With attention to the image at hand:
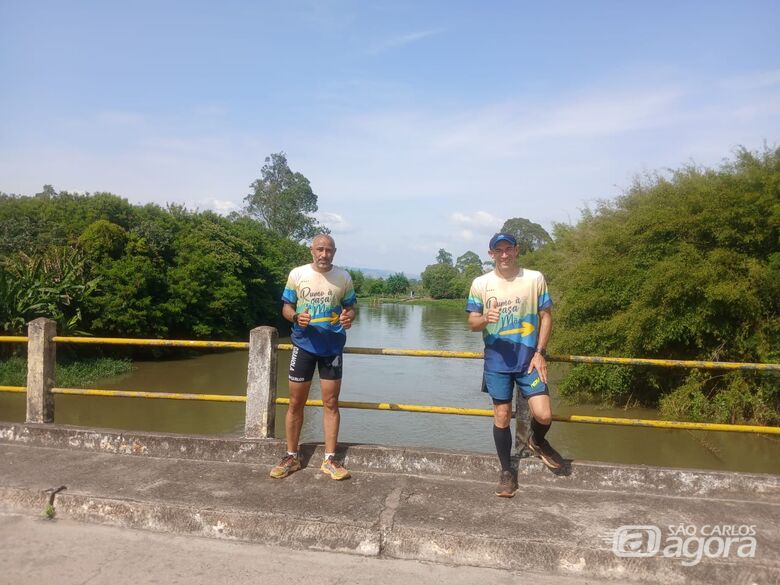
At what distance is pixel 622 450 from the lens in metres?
12.8

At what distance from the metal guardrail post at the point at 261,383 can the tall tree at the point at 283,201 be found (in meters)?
54.5

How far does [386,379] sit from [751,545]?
16174mm

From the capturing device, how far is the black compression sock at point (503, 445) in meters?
3.88

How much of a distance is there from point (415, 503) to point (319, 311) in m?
1.37

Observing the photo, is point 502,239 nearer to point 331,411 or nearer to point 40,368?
point 331,411

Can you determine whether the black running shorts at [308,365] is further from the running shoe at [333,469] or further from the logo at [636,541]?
the logo at [636,541]

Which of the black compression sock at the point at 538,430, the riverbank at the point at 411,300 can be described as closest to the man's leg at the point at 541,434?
the black compression sock at the point at 538,430

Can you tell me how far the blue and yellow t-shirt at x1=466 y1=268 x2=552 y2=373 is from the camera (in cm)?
383

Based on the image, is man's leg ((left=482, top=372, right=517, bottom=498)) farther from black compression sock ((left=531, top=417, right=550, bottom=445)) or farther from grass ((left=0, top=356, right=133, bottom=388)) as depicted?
grass ((left=0, top=356, right=133, bottom=388))

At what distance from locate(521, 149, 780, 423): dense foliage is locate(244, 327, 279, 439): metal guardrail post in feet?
36.9

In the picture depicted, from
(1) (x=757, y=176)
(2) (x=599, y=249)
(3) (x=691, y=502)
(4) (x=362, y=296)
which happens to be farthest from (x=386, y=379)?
(4) (x=362, y=296)

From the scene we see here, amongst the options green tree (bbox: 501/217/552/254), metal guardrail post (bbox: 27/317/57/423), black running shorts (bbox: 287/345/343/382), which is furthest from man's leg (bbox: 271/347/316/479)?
green tree (bbox: 501/217/552/254)

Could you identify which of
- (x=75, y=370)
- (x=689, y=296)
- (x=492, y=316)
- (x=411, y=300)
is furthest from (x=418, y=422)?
(x=411, y=300)

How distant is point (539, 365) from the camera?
3791 millimetres
